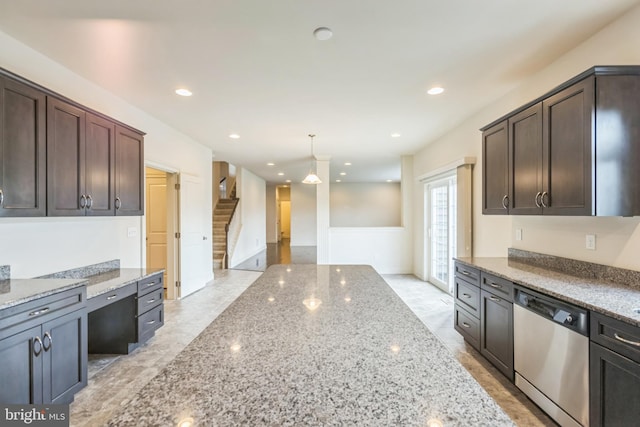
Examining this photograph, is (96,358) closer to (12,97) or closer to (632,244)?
(12,97)

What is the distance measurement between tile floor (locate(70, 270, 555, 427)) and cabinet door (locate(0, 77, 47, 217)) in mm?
1475

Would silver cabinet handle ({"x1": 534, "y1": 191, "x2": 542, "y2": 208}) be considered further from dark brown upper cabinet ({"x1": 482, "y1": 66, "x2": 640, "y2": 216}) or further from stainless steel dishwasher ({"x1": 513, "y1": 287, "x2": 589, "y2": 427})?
stainless steel dishwasher ({"x1": 513, "y1": 287, "x2": 589, "y2": 427})

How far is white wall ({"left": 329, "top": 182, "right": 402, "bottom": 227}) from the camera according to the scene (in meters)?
12.6

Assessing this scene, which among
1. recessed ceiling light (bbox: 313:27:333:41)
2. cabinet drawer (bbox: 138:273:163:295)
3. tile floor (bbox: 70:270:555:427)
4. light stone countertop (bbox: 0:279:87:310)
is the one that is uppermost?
recessed ceiling light (bbox: 313:27:333:41)

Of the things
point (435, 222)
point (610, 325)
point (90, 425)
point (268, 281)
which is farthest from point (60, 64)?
point (435, 222)

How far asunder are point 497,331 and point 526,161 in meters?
1.45

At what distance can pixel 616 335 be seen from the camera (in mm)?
1496

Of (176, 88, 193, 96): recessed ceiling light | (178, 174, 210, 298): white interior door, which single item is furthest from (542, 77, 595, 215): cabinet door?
(178, 174, 210, 298): white interior door

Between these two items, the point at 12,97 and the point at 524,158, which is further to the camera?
the point at 524,158

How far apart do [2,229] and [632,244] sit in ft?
14.7

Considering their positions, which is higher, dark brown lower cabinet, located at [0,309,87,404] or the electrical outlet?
the electrical outlet

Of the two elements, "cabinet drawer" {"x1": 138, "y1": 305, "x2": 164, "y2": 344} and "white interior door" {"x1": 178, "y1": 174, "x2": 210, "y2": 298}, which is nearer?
"cabinet drawer" {"x1": 138, "y1": 305, "x2": 164, "y2": 344}

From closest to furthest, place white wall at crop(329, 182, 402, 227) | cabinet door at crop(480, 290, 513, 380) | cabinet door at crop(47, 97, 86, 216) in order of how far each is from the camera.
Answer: cabinet door at crop(47, 97, 86, 216) → cabinet door at crop(480, 290, 513, 380) → white wall at crop(329, 182, 402, 227)

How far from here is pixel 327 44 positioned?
2287 millimetres
